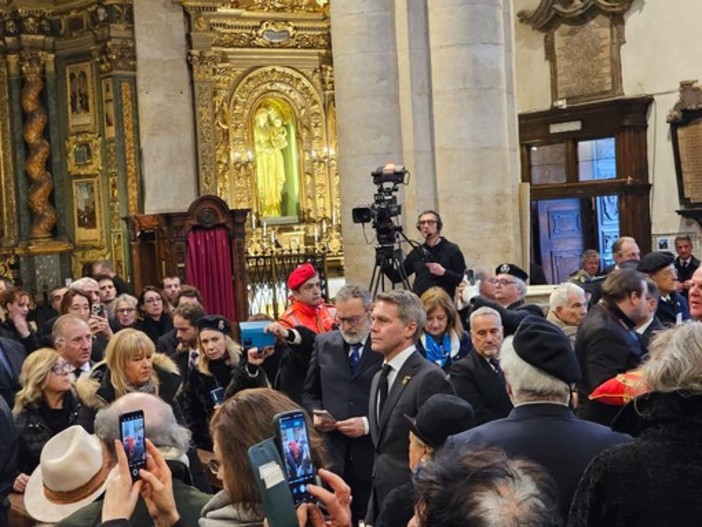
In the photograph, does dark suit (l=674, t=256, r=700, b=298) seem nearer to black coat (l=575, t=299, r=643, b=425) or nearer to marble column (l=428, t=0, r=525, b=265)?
marble column (l=428, t=0, r=525, b=265)

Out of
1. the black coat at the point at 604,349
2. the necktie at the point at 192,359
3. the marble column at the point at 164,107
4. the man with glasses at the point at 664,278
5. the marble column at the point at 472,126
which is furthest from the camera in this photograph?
the marble column at the point at 164,107

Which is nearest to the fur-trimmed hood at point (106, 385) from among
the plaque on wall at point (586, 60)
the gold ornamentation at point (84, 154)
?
the gold ornamentation at point (84, 154)

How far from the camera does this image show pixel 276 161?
21.5 meters

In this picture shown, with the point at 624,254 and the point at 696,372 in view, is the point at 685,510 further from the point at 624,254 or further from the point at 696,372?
the point at 624,254

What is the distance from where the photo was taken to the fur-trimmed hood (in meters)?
6.50

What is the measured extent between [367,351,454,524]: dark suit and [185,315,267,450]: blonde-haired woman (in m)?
1.74

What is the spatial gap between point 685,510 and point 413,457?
4.36 ft

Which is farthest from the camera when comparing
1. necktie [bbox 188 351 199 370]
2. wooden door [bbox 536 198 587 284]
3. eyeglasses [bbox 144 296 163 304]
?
wooden door [bbox 536 198 587 284]

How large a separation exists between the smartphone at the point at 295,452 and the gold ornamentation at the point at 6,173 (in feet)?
52.2

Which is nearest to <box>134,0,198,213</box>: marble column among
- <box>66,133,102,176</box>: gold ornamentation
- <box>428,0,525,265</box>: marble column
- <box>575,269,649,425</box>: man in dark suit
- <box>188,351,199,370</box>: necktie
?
<box>66,133,102,176</box>: gold ornamentation

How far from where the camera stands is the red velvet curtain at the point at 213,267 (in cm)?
1496

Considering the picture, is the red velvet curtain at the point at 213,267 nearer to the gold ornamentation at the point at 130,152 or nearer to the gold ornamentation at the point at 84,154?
the gold ornamentation at the point at 130,152

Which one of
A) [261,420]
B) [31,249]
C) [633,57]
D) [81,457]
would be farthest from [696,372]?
[633,57]

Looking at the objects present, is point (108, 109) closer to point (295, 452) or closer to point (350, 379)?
point (350, 379)
